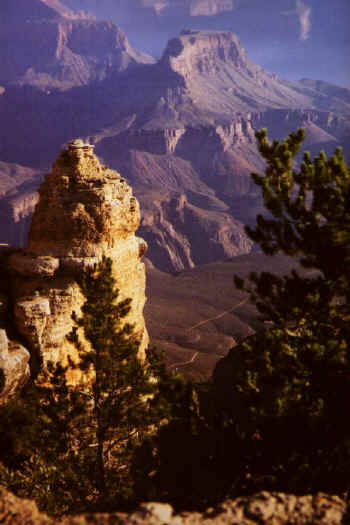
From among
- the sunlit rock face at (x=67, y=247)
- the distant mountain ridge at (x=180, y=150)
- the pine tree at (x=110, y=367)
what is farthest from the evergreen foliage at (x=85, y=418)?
the distant mountain ridge at (x=180, y=150)

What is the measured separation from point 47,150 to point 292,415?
188m

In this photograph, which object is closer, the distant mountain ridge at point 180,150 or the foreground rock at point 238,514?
the foreground rock at point 238,514

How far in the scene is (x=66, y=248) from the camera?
37.0ft

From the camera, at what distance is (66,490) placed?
888 centimetres

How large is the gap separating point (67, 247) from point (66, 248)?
0.13 feet

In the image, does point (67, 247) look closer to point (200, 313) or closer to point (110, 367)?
point (110, 367)

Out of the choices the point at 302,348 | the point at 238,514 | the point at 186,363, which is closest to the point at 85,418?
the point at 302,348

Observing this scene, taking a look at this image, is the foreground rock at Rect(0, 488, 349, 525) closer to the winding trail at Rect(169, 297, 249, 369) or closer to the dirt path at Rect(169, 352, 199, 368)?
the winding trail at Rect(169, 297, 249, 369)

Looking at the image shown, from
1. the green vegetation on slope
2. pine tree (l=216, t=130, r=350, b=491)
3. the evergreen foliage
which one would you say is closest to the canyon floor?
the evergreen foliage

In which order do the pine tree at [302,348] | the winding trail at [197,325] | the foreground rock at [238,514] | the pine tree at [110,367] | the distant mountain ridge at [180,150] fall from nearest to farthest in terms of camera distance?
the foreground rock at [238,514] → the pine tree at [302,348] → the pine tree at [110,367] → the winding trail at [197,325] → the distant mountain ridge at [180,150]

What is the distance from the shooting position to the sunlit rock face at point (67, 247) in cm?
1041

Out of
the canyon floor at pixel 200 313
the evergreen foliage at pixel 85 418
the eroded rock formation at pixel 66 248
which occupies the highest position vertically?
the eroded rock formation at pixel 66 248

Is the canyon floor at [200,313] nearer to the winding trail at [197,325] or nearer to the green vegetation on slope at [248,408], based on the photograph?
the winding trail at [197,325]

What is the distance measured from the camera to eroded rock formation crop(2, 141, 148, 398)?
10.4 m
